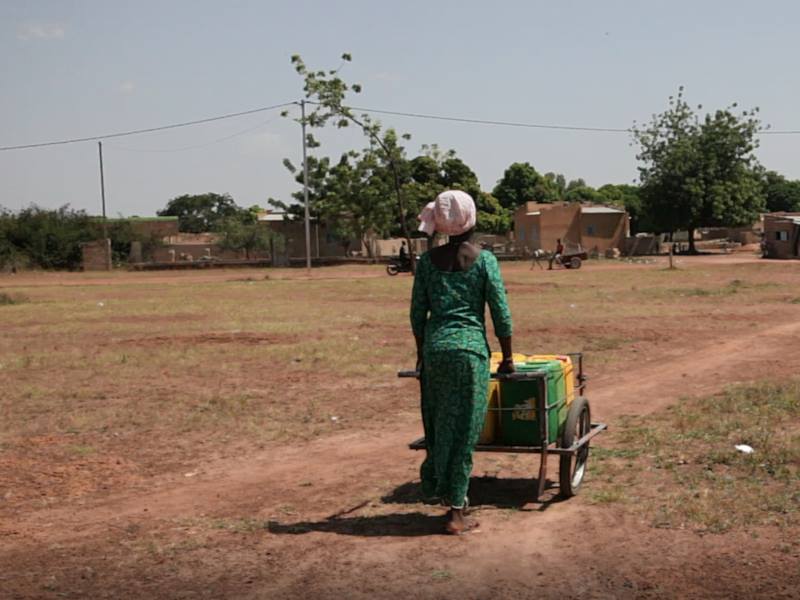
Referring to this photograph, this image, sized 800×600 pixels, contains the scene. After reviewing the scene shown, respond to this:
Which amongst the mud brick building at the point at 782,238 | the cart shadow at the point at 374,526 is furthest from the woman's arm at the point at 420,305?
the mud brick building at the point at 782,238

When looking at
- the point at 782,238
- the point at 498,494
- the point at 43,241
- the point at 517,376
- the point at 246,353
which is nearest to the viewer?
the point at 517,376

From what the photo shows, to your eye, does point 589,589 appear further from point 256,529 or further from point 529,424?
point 256,529

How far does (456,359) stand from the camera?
540 cm

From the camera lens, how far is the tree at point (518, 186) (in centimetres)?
8906

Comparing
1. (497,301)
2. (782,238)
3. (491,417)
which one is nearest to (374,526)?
(491,417)

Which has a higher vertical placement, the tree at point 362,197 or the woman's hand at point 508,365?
the tree at point 362,197

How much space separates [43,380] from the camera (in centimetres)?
1227

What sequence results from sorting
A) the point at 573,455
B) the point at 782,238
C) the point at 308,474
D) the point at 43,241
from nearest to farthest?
1. the point at 573,455
2. the point at 308,474
3. the point at 782,238
4. the point at 43,241

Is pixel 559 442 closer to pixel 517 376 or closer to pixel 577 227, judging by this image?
pixel 517 376

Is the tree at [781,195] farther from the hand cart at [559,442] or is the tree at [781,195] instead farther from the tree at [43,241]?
the hand cart at [559,442]

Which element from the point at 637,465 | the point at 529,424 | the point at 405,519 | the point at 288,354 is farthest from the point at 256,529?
the point at 288,354

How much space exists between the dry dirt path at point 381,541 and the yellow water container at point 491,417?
44 centimetres

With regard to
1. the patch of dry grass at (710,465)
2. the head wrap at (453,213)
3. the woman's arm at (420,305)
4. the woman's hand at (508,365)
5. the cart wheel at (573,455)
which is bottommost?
the patch of dry grass at (710,465)

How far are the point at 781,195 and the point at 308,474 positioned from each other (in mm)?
101078
